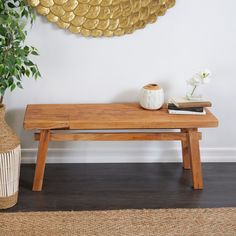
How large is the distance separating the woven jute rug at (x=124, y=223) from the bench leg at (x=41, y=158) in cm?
27

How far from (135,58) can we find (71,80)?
463 mm

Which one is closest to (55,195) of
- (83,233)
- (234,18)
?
(83,233)

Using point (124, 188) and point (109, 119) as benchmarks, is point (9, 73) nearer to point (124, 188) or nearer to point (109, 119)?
point (109, 119)

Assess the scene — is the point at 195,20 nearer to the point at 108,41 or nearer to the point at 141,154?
the point at 108,41

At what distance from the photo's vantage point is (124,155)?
9.16 feet

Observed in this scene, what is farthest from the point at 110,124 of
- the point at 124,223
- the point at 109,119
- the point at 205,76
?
the point at 205,76

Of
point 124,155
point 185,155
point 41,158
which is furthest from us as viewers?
point 124,155

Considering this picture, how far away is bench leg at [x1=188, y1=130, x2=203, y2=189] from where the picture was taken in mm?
2359

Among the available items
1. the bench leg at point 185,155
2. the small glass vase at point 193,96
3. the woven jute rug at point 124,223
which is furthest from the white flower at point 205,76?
the woven jute rug at point 124,223

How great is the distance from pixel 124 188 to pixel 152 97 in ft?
2.02

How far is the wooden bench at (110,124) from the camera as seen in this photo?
2.28m

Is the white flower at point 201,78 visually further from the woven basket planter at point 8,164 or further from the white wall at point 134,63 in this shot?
the woven basket planter at point 8,164

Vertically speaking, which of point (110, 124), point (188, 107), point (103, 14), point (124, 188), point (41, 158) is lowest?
point (124, 188)

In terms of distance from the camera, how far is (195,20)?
252cm
